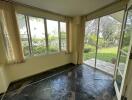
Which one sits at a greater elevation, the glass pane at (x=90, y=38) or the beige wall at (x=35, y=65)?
the glass pane at (x=90, y=38)

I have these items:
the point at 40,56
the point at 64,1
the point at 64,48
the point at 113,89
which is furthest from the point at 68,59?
the point at 64,1

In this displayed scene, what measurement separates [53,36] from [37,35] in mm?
596

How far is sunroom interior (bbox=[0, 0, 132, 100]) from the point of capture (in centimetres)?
182

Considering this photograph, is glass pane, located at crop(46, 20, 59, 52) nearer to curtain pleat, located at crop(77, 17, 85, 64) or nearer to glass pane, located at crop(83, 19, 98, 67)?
curtain pleat, located at crop(77, 17, 85, 64)

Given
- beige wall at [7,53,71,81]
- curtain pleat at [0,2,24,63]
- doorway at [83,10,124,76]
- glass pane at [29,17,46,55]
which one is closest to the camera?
curtain pleat at [0,2,24,63]

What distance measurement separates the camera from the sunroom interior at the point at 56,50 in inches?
71.7

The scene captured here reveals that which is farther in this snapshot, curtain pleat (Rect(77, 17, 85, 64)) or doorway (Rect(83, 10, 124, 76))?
doorway (Rect(83, 10, 124, 76))

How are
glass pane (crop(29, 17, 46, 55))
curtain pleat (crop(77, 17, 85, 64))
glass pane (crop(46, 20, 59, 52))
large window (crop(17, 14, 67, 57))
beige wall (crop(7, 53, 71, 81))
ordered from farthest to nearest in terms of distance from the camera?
curtain pleat (crop(77, 17, 85, 64))
glass pane (crop(46, 20, 59, 52))
glass pane (crop(29, 17, 46, 55))
large window (crop(17, 14, 67, 57))
beige wall (crop(7, 53, 71, 81))

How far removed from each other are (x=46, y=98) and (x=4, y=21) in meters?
2.01

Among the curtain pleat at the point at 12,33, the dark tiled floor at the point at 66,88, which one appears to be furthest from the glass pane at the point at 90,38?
the curtain pleat at the point at 12,33

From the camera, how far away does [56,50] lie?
3.28m

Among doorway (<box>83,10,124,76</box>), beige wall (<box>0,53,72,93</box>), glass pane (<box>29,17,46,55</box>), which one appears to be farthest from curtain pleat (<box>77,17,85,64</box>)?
glass pane (<box>29,17,46,55</box>)

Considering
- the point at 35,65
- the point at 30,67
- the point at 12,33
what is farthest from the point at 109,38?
the point at 12,33

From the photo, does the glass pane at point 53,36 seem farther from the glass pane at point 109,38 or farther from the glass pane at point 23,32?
the glass pane at point 109,38
